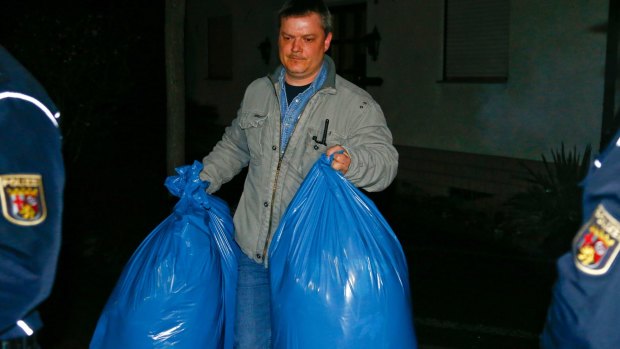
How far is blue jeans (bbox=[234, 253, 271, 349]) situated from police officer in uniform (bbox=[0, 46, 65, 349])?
47.9 inches

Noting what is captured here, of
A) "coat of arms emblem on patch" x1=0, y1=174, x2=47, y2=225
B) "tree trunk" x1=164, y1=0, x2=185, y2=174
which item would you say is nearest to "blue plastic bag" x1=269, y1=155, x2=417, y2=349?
"coat of arms emblem on patch" x1=0, y1=174, x2=47, y2=225

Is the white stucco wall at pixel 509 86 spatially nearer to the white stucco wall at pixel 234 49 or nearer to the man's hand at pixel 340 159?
the white stucco wall at pixel 234 49

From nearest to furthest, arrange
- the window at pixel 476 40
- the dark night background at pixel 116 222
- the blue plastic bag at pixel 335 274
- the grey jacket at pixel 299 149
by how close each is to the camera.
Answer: the blue plastic bag at pixel 335 274 < the grey jacket at pixel 299 149 < the dark night background at pixel 116 222 < the window at pixel 476 40

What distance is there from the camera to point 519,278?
19.0ft

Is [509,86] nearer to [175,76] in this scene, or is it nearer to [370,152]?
[175,76]

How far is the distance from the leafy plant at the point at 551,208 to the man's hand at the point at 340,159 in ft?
14.1

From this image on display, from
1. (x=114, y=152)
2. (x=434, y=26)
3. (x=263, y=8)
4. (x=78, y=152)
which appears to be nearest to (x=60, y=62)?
(x=78, y=152)

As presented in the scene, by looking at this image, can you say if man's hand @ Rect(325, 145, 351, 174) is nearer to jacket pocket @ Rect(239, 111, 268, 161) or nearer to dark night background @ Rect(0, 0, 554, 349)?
jacket pocket @ Rect(239, 111, 268, 161)

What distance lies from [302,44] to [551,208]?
4607 millimetres

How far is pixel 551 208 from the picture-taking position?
266 inches

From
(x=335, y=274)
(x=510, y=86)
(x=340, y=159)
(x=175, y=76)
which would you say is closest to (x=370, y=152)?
(x=340, y=159)

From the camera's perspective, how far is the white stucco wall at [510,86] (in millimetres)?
7250

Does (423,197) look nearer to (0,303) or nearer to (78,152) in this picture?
(78,152)

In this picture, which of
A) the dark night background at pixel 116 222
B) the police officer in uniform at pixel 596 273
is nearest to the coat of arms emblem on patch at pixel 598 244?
the police officer in uniform at pixel 596 273
